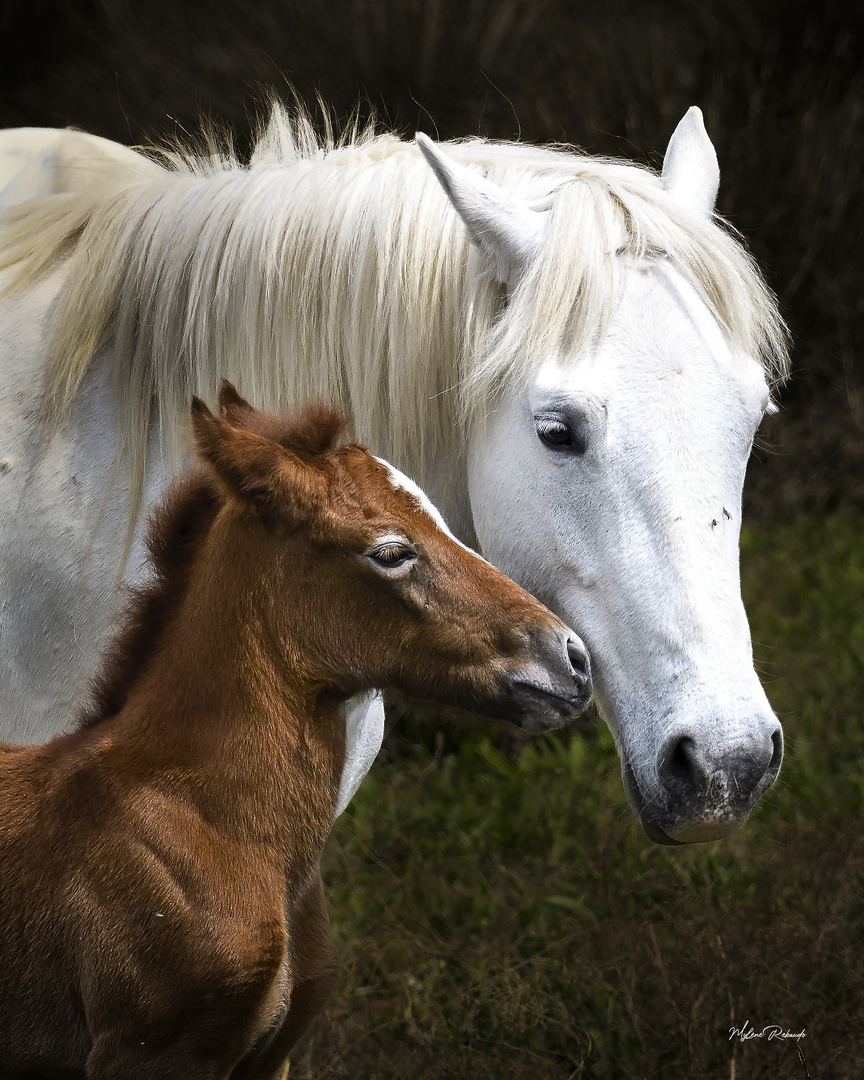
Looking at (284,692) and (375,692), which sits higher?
(284,692)

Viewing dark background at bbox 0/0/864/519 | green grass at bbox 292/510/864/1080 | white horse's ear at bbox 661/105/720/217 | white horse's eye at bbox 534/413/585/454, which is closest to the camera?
white horse's eye at bbox 534/413/585/454

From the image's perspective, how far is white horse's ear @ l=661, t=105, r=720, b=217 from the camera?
90.1 inches

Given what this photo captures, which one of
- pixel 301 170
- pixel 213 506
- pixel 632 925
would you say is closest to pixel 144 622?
pixel 213 506

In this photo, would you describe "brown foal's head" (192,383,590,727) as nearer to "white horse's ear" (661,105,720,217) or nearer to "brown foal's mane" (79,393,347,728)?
"brown foal's mane" (79,393,347,728)

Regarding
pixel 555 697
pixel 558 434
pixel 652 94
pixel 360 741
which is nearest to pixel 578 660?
pixel 555 697

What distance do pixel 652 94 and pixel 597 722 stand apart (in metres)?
4.26

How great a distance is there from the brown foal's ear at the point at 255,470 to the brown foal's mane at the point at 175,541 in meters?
0.05

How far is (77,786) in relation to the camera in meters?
1.60

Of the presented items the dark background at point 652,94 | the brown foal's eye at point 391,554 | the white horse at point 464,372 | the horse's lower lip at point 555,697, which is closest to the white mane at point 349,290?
the white horse at point 464,372

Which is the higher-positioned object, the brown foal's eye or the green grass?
the brown foal's eye

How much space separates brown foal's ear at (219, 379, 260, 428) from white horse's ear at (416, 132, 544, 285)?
527mm

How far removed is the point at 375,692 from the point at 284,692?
0.22m

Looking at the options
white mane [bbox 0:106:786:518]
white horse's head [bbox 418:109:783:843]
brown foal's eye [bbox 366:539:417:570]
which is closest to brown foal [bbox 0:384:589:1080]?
brown foal's eye [bbox 366:539:417:570]

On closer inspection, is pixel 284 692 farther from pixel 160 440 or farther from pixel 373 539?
pixel 160 440
